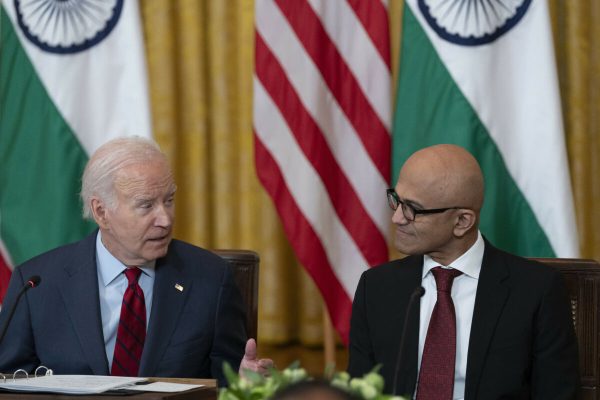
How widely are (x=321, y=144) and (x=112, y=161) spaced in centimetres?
149

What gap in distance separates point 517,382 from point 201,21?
8.68 feet

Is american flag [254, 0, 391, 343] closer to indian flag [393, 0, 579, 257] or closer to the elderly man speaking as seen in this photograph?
indian flag [393, 0, 579, 257]

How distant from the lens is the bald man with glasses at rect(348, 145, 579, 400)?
293 cm

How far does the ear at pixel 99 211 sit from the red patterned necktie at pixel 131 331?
0.16 meters

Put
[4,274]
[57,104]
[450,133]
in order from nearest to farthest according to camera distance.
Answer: [450,133] → [4,274] → [57,104]

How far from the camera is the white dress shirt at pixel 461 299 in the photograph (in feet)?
9.77

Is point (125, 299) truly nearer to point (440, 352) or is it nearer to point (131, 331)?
point (131, 331)

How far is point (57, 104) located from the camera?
187 inches

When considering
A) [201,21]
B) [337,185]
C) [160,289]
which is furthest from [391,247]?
[160,289]

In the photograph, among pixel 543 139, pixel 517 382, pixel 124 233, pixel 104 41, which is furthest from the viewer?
pixel 104 41

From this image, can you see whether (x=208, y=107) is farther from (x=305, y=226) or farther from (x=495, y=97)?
(x=495, y=97)

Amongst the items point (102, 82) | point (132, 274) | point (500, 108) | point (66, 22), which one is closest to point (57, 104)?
point (102, 82)

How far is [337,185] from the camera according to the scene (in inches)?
180

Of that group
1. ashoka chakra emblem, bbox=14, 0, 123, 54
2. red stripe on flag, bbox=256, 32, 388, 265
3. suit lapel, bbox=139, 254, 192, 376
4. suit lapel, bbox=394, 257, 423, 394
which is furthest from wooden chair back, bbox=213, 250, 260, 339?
ashoka chakra emblem, bbox=14, 0, 123, 54
